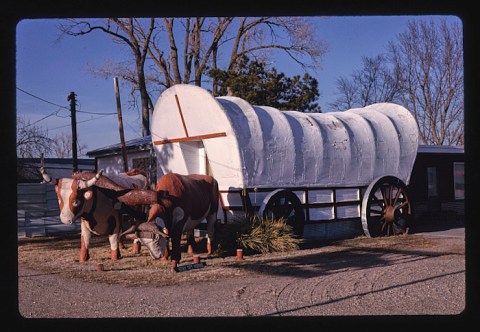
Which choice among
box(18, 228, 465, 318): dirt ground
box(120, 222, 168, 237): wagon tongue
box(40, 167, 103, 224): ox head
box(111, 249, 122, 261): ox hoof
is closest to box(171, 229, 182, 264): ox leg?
box(18, 228, 465, 318): dirt ground

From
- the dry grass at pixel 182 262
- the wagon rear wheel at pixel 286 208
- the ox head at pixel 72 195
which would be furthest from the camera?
the wagon rear wheel at pixel 286 208

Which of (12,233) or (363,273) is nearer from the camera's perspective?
(12,233)

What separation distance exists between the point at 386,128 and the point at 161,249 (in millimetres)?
7941

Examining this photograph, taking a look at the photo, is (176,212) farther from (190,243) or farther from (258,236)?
(258,236)

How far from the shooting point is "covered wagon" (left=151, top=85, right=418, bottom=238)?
11539 millimetres

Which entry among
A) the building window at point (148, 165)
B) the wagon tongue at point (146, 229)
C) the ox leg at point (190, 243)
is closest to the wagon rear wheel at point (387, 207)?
the ox leg at point (190, 243)

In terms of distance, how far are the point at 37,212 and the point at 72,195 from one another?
755 cm

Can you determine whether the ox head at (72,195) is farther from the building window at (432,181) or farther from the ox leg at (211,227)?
the building window at (432,181)

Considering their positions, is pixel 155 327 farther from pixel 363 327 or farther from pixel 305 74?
pixel 305 74

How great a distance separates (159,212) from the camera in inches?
363

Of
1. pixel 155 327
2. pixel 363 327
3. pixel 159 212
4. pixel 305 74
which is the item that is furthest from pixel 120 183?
pixel 305 74

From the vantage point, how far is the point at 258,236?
10.5 metres

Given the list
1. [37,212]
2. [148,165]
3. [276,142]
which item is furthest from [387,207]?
[37,212]

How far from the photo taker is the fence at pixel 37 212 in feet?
51.0
